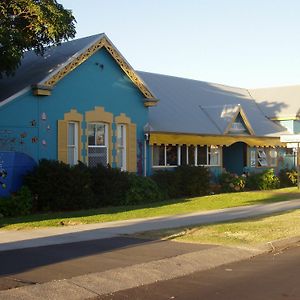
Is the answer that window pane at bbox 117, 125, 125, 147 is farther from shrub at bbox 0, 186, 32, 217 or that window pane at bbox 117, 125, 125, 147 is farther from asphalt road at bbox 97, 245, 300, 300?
asphalt road at bbox 97, 245, 300, 300

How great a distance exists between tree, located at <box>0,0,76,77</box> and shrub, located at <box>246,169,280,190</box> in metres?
14.5

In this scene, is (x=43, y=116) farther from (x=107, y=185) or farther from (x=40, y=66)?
(x=107, y=185)

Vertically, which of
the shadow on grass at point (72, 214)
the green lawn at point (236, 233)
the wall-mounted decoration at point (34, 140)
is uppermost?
the wall-mounted decoration at point (34, 140)

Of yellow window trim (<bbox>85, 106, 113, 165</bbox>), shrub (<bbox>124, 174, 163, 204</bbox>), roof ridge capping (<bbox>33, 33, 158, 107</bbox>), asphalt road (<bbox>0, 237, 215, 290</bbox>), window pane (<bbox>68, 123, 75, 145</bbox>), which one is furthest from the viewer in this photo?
yellow window trim (<bbox>85, 106, 113, 165</bbox>)

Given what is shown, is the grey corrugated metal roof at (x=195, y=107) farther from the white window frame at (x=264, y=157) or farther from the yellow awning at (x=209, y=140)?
the white window frame at (x=264, y=157)

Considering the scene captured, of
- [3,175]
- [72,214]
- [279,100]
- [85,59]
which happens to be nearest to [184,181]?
[85,59]

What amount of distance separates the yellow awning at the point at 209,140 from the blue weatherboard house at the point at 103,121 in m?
0.04

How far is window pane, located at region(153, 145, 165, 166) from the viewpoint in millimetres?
25266

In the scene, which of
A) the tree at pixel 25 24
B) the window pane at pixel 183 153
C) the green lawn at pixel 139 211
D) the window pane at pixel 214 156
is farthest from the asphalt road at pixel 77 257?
the window pane at pixel 214 156

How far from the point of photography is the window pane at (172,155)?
26.2 meters

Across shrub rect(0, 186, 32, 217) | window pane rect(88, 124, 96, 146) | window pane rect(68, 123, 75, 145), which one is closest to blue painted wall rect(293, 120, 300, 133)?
window pane rect(88, 124, 96, 146)

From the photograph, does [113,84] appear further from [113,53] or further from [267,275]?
[267,275]

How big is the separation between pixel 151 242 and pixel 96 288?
13.7 ft

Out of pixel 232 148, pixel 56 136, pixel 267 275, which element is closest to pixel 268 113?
pixel 232 148
